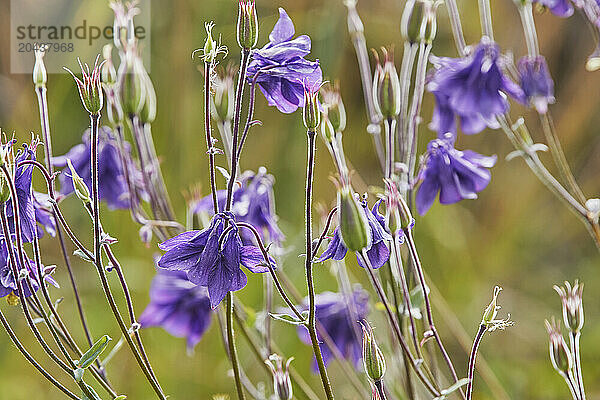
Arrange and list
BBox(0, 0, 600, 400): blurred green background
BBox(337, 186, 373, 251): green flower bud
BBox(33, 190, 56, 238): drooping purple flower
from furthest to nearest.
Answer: BBox(0, 0, 600, 400): blurred green background → BBox(33, 190, 56, 238): drooping purple flower → BBox(337, 186, 373, 251): green flower bud

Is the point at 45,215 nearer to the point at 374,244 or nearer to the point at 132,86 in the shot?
the point at 132,86

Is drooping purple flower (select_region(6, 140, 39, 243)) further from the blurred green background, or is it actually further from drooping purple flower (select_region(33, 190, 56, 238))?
the blurred green background

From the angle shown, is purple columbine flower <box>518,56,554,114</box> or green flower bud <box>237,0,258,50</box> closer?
green flower bud <box>237,0,258,50</box>

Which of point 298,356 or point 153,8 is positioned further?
point 153,8

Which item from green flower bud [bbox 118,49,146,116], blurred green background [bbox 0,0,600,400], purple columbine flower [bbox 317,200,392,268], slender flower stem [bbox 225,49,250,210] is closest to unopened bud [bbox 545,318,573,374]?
purple columbine flower [bbox 317,200,392,268]

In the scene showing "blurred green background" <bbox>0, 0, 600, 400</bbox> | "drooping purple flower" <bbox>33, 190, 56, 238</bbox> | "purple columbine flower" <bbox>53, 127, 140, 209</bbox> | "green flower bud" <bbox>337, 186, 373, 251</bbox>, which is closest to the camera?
"green flower bud" <bbox>337, 186, 373, 251</bbox>

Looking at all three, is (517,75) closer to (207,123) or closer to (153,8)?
(207,123)

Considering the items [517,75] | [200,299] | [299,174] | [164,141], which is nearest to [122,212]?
[164,141]
